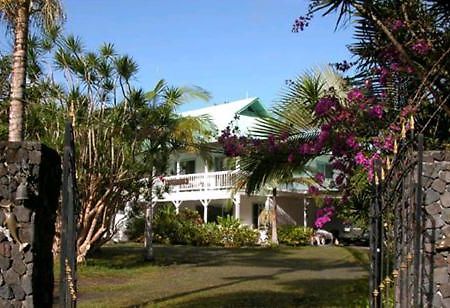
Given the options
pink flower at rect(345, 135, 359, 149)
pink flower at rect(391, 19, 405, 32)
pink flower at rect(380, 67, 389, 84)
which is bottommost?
pink flower at rect(345, 135, 359, 149)

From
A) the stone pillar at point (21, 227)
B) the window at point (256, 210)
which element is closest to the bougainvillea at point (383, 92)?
the stone pillar at point (21, 227)

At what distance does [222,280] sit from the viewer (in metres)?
14.3

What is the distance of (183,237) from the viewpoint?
94.3 ft

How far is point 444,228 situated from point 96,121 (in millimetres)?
11720

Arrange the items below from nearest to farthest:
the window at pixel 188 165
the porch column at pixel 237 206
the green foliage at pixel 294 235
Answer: the green foliage at pixel 294 235
the porch column at pixel 237 206
the window at pixel 188 165

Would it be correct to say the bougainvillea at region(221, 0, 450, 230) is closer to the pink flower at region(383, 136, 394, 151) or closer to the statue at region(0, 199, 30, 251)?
the pink flower at region(383, 136, 394, 151)

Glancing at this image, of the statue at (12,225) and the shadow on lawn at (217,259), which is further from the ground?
the statue at (12,225)

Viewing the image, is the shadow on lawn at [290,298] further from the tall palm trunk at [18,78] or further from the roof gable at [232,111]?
the roof gable at [232,111]

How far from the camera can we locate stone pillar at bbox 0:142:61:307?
655cm

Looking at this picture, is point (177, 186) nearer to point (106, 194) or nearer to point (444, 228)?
point (106, 194)

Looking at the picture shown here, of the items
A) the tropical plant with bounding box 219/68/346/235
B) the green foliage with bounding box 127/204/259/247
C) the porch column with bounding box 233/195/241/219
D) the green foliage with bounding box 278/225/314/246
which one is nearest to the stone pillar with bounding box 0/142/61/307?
the tropical plant with bounding box 219/68/346/235

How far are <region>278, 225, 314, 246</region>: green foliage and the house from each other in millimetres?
1667

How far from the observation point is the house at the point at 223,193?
31.4 m

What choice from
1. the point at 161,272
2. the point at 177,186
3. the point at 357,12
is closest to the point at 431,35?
the point at 357,12
